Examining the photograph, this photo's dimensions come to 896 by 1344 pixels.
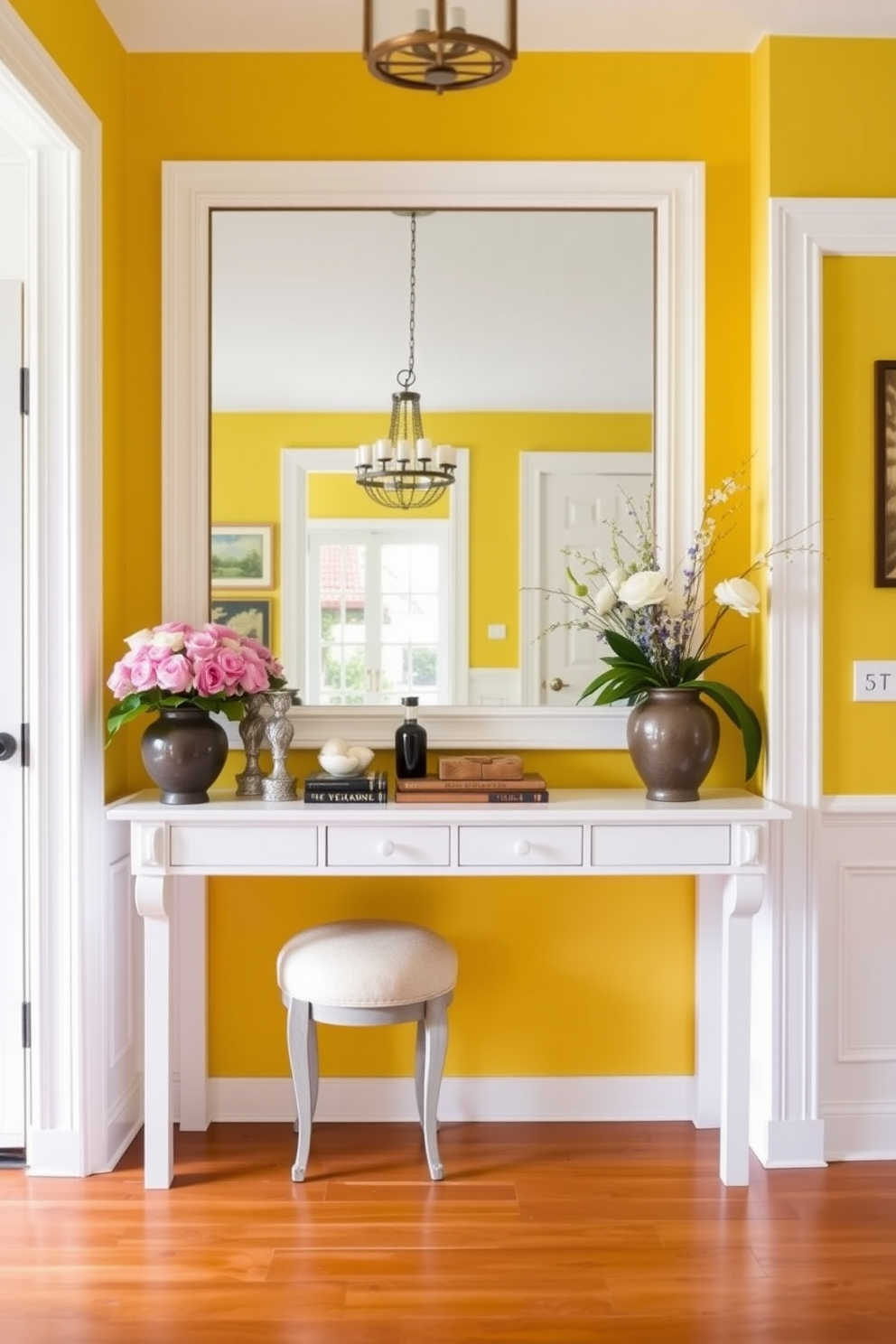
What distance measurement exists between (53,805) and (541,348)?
1.67 meters

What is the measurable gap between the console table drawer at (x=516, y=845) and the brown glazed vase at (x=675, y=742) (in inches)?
10.2

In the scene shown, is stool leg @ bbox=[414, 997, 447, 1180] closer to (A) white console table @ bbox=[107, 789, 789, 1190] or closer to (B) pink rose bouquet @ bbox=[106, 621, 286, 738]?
(A) white console table @ bbox=[107, 789, 789, 1190]

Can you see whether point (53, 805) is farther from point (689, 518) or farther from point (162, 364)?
point (689, 518)

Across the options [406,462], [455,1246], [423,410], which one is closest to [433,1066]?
[455,1246]

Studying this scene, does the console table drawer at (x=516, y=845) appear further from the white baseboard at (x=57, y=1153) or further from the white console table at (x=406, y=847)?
the white baseboard at (x=57, y=1153)

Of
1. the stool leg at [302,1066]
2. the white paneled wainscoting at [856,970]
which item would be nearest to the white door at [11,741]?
the stool leg at [302,1066]

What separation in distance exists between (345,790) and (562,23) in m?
1.95

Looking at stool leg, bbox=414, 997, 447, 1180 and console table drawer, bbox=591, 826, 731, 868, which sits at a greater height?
console table drawer, bbox=591, 826, 731, 868

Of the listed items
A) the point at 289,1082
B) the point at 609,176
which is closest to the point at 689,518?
the point at 609,176

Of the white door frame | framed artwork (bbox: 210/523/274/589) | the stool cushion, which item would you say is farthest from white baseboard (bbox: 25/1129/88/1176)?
framed artwork (bbox: 210/523/274/589)

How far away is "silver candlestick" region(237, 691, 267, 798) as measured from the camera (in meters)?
2.65

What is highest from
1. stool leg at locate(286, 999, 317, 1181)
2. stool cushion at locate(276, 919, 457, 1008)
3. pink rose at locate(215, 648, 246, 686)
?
pink rose at locate(215, 648, 246, 686)

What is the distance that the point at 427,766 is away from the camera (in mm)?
2887

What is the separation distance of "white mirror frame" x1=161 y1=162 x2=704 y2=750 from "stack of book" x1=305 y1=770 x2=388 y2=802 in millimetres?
330
